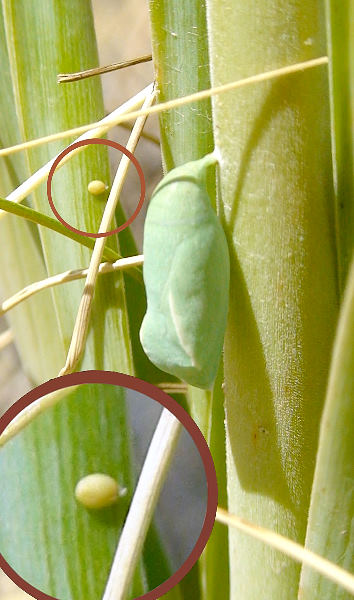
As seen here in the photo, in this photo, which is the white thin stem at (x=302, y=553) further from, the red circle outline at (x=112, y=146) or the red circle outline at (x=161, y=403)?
the red circle outline at (x=112, y=146)

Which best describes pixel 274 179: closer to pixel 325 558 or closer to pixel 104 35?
pixel 325 558

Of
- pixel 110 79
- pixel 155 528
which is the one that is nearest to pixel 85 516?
pixel 155 528

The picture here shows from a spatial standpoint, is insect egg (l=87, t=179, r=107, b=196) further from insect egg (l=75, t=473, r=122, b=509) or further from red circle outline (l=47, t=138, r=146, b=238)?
insect egg (l=75, t=473, r=122, b=509)

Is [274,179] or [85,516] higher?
[274,179]

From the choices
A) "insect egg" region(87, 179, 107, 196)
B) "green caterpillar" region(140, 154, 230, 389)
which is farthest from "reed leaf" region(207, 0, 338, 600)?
"insect egg" region(87, 179, 107, 196)

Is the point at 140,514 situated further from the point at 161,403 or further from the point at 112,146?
the point at 112,146

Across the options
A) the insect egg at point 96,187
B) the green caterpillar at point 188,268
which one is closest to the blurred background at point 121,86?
the insect egg at point 96,187
